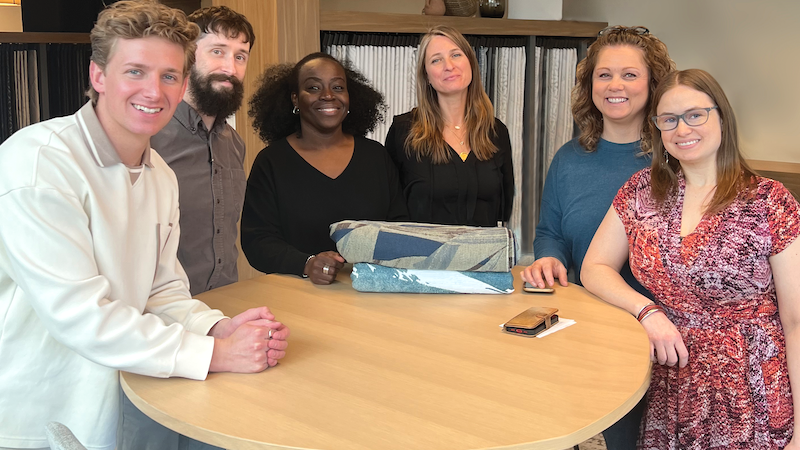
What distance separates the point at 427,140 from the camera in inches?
105

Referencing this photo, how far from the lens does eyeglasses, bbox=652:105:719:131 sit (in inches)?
74.4

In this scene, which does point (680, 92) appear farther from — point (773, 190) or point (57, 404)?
point (57, 404)

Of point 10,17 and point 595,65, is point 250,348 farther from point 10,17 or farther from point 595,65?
point 10,17

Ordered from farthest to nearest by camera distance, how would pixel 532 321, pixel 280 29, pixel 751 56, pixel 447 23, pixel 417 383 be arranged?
pixel 447 23 < pixel 751 56 < pixel 280 29 < pixel 532 321 < pixel 417 383

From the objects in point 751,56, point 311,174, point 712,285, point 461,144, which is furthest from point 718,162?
point 751,56

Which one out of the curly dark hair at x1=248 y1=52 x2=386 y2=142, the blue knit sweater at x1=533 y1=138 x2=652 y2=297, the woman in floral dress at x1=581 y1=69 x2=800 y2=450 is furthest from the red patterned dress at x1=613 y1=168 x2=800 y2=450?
the curly dark hair at x1=248 y1=52 x2=386 y2=142

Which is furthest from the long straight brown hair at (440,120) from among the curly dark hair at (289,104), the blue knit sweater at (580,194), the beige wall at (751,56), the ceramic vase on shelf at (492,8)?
the ceramic vase on shelf at (492,8)

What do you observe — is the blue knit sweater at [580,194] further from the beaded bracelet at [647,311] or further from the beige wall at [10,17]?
the beige wall at [10,17]

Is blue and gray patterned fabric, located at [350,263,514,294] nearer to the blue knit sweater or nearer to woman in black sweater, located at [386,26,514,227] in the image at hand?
the blue knit sweater

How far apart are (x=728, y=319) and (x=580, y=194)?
0.73m

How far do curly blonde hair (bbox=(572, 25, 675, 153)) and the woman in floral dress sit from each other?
0.45 metres

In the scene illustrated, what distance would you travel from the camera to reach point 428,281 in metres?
2.04

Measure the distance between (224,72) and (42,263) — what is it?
116 centimetres

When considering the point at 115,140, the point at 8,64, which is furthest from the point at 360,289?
the point at 8,64
